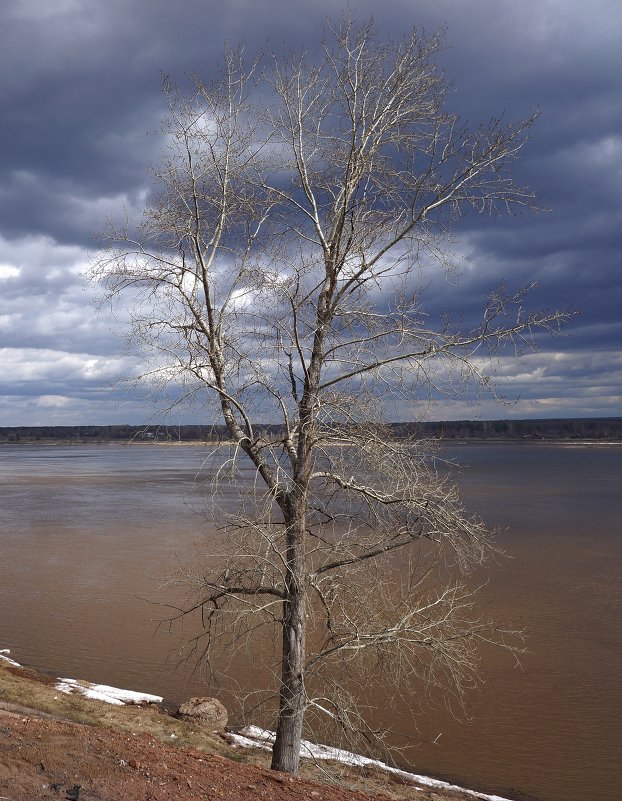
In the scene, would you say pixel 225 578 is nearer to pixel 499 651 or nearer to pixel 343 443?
pixel 343 443

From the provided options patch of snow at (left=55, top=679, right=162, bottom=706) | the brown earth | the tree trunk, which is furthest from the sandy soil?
patch of snow at (left=55, top=679, right=162, bottom=706)

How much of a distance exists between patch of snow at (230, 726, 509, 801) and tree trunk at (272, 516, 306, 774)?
1158 mm

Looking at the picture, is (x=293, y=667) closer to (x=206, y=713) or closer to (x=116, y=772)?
(x=116, y=772)

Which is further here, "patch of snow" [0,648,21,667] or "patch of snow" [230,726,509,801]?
"patch of snow" [0,648,21,667]

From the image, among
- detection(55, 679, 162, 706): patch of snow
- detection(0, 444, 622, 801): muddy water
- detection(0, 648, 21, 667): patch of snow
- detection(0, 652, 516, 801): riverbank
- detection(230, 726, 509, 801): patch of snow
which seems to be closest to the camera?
detection(0, 652, 516, 801): riverbank

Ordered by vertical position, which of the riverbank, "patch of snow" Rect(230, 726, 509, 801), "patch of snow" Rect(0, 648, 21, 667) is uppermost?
the riverbank

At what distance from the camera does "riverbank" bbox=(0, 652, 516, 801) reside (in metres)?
6.95

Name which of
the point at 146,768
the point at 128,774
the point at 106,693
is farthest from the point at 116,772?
the point at 106,693

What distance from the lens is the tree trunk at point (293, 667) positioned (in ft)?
29.6

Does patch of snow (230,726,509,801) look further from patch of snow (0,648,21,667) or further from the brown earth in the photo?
patch of snow (0,648,21,667)

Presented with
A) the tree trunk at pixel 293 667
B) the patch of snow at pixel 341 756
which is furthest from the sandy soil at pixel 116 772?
the patch of snow at pixel 341 756

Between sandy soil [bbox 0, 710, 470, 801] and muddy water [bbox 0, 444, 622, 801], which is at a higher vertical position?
sandy soil [bbox 0, 710, 470, 801]

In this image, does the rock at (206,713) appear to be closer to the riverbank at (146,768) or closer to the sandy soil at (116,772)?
the riverbank at (146,768)

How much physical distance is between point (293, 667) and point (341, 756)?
9.54ft
